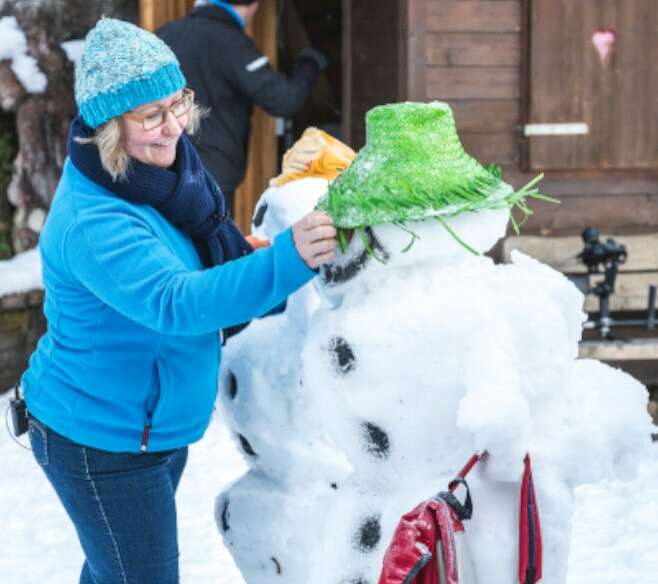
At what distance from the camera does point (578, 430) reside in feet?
7.73

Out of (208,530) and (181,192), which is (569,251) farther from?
(181,192)

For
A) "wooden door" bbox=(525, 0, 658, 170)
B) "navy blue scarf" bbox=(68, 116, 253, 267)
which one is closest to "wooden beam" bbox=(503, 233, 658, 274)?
"wooden door" bbox=(525, 0, 658, 170)

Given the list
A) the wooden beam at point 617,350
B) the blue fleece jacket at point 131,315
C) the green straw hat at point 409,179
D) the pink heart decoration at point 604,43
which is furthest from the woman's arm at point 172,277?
the pink heart decoration at point 604,43

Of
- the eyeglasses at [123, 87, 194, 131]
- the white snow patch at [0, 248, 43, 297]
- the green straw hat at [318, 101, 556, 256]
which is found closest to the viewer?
the green straw hat at [318, 101, 556, 256]

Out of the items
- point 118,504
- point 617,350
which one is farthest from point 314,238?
point 617,350

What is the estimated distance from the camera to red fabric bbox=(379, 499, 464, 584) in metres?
2.04

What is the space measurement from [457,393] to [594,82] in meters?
4.17

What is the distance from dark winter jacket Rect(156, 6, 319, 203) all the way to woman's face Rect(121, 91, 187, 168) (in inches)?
128

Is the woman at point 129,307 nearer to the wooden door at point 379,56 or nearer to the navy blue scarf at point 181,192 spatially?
the navy blue scarf at point 181,192

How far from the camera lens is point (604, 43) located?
6008 millimetres

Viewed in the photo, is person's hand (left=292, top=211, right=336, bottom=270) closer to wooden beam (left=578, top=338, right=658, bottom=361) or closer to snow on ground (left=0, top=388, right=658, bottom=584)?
snow on ground (left=0, top=388, right=658, bottom=584)

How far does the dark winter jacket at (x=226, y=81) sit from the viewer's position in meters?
5.79

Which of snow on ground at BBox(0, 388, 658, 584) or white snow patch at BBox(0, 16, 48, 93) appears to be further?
white snow patch at BBox(0, 16, 48, 93)

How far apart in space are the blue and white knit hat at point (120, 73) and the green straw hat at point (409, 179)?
0.45 meters
